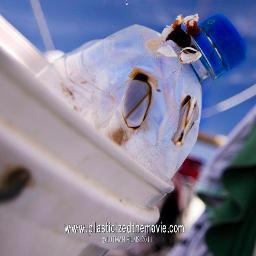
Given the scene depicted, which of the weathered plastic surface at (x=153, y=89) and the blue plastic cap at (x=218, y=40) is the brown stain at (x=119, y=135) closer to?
the weathered plastic surface at (x=153, y=89)

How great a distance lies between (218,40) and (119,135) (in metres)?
0.13

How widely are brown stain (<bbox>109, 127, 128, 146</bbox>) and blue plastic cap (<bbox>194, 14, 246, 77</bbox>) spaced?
11cm

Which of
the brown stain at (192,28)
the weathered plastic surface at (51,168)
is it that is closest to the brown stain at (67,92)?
the weathered plastic surface at (51,168)

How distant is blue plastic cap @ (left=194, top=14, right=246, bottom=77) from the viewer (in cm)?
31

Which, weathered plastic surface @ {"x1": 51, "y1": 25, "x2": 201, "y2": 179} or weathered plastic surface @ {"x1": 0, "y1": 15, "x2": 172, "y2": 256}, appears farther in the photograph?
weathered plastic surface @ {"x1": 51, "y1": 25, "x2": 201, "y2": 179}

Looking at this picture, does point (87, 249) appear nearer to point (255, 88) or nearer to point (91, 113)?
point (91, 113)

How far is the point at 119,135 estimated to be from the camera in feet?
0.97

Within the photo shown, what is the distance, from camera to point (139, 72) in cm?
31

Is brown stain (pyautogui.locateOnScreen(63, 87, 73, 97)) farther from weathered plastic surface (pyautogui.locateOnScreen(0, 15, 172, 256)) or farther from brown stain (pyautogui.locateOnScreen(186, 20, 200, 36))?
brown stain (pyautogui.locateOnScreen(186, 20, 200, 36))

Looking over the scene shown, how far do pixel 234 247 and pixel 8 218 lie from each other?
0.95 ft

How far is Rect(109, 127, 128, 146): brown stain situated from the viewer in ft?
0.94

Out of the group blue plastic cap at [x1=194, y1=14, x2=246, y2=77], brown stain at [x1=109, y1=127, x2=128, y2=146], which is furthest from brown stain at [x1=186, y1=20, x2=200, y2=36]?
brown stain at [x1=109, y1=127, x2=128, y2=146]

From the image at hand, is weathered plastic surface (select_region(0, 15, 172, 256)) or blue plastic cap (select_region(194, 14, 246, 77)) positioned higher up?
weathered plastic surface (select_region(0, 15, 172, 256))

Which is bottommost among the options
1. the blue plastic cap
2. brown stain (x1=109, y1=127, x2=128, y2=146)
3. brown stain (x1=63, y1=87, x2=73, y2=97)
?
brown stain (x1=109, y1=127, x2=128, y2=146)
